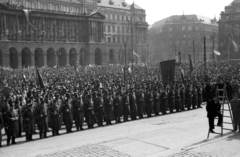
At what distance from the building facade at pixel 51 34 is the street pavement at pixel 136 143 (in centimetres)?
4405

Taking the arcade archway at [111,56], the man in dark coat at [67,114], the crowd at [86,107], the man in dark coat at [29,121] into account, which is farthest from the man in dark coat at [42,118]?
the arcade archway at [111,56]

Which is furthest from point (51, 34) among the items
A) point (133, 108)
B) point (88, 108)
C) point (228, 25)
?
point (88, 108)

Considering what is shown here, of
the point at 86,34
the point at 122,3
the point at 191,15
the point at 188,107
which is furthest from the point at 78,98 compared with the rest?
the point at 191,15

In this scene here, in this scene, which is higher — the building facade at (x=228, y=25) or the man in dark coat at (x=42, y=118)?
the building facade at (x=228, y=25)

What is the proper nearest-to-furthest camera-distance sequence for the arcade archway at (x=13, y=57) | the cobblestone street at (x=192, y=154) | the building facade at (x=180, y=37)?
the cobblestone street at (x=192, y=154)
the arcade archway at (x=13, y=57)
the building facade at (x=180, y=37)

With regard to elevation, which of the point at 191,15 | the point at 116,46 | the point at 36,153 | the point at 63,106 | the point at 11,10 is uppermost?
the point at 191,15

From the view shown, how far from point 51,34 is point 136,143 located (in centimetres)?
5937

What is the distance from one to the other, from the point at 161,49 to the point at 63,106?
305 feet

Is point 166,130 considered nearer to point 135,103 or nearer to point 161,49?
point 135,103

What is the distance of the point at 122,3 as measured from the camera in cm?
9100

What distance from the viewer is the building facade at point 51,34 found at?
2324 inches

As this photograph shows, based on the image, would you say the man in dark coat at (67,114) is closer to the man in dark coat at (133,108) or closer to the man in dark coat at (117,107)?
the man in dark coat at (117,107)

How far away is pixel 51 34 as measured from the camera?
66.2m

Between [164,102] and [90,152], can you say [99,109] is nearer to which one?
[164,102]
